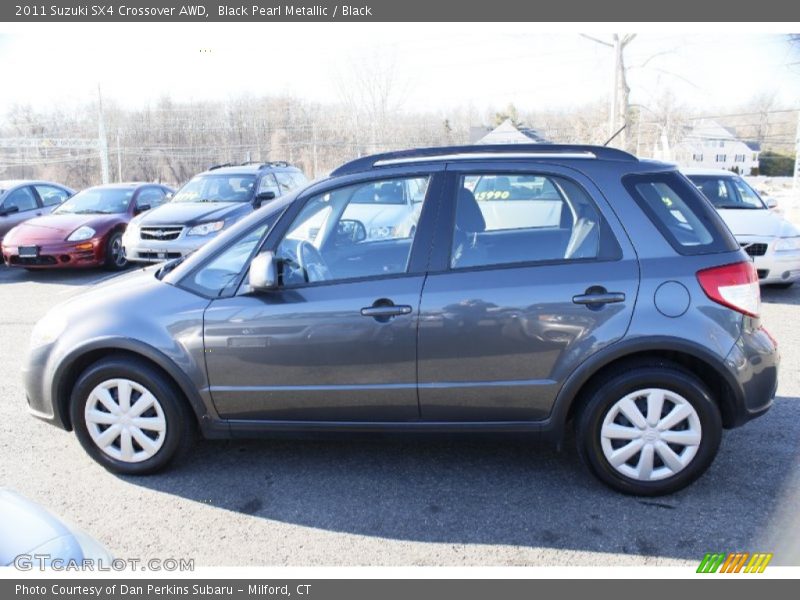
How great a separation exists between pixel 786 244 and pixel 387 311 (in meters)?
6.73

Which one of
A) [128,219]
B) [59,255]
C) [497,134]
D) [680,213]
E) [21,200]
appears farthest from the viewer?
[497,134]

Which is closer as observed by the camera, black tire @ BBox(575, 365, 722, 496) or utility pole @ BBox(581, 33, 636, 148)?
black tire @ BBox(575, 365, 722, 496)

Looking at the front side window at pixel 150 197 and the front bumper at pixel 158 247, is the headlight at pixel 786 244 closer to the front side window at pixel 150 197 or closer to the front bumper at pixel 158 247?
the front bumper at pixel 158 247

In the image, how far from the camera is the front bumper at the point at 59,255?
34.1 ft

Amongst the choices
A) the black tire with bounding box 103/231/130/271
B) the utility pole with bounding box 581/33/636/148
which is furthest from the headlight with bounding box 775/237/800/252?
the utility pole with bounding box 581/33/636/148

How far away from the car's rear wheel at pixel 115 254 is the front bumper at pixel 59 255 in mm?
253

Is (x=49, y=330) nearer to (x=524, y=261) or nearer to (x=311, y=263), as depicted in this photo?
(x=311, y=263)

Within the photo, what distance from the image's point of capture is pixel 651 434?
340cm

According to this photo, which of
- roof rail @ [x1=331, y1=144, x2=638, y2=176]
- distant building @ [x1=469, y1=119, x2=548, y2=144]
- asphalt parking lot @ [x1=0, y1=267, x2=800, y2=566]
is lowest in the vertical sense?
asphalt parking lot @ [x1=0, y1=267, x2=800, y2=566]

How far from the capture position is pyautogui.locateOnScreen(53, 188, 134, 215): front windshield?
11.6 meters

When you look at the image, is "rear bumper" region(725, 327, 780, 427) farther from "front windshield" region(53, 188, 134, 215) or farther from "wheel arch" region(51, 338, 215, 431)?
"front windshield" region(53, 188, 134, 215)

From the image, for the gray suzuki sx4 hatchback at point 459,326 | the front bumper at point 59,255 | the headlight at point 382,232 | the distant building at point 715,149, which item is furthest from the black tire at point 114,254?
the distant building at point 715,149

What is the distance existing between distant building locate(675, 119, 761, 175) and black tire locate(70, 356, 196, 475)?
39.6 meters

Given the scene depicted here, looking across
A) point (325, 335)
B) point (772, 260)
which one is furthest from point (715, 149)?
point (325, 335)
